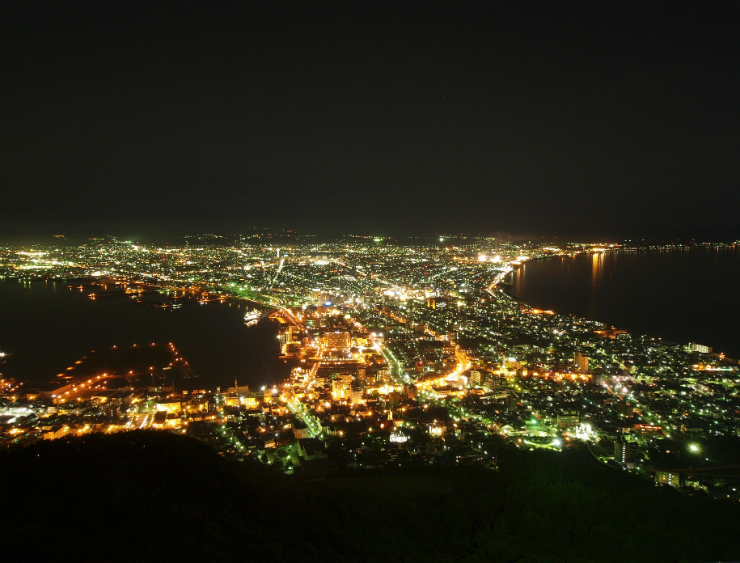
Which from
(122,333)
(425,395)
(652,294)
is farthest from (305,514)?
(652,294)

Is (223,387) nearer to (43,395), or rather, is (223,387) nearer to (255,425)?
(255,425)

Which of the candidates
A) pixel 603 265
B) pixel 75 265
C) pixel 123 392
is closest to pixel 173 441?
pixel 123 392

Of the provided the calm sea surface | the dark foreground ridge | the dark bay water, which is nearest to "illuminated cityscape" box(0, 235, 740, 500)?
the dark bay water

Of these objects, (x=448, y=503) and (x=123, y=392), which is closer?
(x=448, y=503)

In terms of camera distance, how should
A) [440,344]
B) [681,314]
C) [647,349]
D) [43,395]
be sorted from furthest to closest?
[681,314]
[440,344]
[647,349]
[43,395]

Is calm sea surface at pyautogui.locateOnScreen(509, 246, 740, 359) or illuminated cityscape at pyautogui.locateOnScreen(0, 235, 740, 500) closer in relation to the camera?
illuminated cityscape at pyautogui.locateOnScreen(0, 235, 740, 500)

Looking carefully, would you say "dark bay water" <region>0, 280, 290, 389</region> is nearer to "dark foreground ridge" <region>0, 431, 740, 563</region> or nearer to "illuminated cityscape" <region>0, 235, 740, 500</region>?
"illuminated cityscape" <region>0, 235, 740, 500</region>
